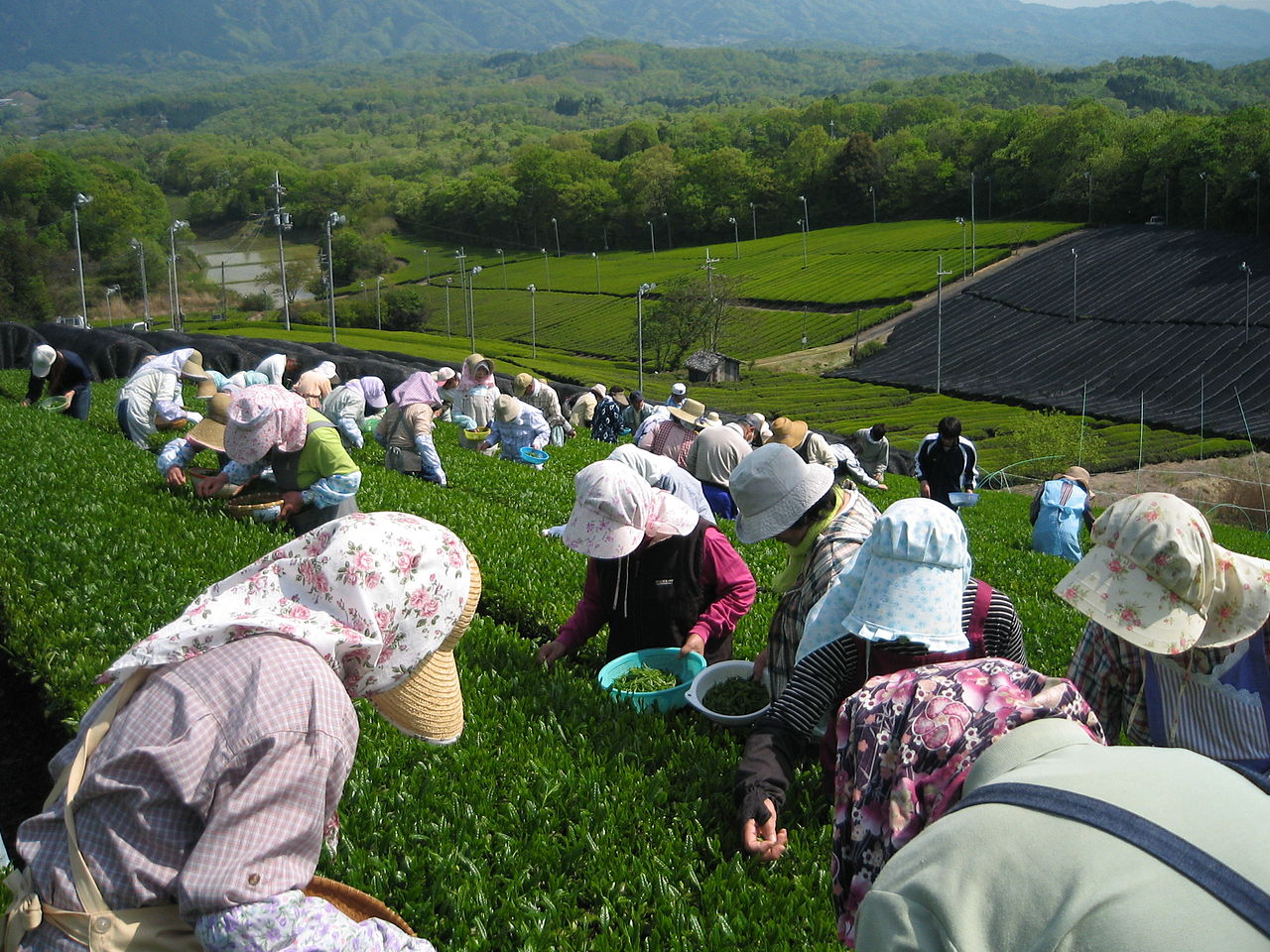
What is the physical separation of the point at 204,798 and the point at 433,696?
809mm

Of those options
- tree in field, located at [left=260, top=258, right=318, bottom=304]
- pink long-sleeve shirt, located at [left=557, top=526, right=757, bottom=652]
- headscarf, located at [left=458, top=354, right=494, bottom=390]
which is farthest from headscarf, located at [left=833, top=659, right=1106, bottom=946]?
tree in field, located at [left=260, top=258, right=318, bottom=304]

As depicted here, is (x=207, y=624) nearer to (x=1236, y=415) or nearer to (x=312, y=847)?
(x=312, y=847)

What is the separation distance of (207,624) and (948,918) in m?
1.76

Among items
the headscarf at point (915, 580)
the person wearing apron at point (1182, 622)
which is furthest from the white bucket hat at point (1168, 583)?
the headscarf at point (915, 580)

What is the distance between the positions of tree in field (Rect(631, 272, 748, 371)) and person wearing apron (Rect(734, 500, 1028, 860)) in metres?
80.3

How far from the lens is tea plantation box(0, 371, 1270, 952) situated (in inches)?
146

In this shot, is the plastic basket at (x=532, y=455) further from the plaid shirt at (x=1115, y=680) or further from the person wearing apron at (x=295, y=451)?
the plaid shirt at (x=1115, y=680)

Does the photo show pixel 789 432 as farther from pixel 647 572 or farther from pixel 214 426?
pixel 647 572

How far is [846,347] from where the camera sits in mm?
→ 77875

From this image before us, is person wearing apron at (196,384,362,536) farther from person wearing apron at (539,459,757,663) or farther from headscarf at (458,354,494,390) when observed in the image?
headscarf at (458,354,494,390)

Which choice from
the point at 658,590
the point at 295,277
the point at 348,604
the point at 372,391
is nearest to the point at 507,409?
the point at 372,391

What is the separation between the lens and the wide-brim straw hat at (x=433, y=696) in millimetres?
2939

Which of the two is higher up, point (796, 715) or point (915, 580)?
point (915, 580)

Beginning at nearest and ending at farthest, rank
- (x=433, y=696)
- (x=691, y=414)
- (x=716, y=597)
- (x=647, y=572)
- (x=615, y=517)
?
(x=433, y=696) < (x=615, y=517) < (x=647, y=572) < (x=716, y=597) < (x=691, y=414)
